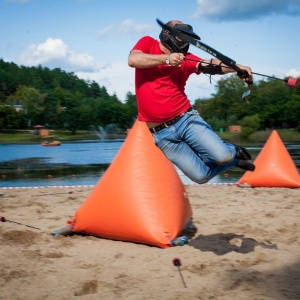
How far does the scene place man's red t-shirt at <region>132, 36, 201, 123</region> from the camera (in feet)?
14.0

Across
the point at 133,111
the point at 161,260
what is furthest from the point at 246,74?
the point at 133,111

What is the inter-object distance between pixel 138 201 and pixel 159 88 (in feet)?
6.26

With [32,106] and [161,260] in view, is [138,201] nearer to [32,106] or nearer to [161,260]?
[161,260]

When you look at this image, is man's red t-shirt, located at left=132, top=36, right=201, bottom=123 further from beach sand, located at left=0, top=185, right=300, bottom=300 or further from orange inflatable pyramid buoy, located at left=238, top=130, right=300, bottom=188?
orange inflatable pyramid buoy, located at left=238, top=130, right=300, bottom=188

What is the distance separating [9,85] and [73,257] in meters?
133

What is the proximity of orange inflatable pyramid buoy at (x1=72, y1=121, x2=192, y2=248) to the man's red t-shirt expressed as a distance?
5.41 ft

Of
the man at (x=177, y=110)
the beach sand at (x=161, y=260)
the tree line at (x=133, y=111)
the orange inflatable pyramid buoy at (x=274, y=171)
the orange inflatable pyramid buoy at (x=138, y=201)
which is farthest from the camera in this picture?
the tree line at (x=133, y=111)

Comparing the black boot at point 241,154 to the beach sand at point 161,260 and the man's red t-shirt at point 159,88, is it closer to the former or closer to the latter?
the man's red t-shirt at point 159,88

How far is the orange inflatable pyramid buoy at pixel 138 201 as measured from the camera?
570 cm

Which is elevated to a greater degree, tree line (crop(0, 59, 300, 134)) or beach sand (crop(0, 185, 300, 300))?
tree line (crop(0, 59, 300, 134))

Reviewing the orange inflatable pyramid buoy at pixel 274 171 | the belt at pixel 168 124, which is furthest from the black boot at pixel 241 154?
the orange inflatable pyramid buoy at pixel 274 171

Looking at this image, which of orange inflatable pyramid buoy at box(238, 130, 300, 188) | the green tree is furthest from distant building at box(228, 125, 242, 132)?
orange inflatable pyramid buoy at box(238, 130, 300, 188)

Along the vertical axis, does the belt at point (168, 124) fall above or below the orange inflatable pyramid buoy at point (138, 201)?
above

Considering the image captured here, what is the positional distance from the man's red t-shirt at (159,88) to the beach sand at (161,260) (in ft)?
5.04
